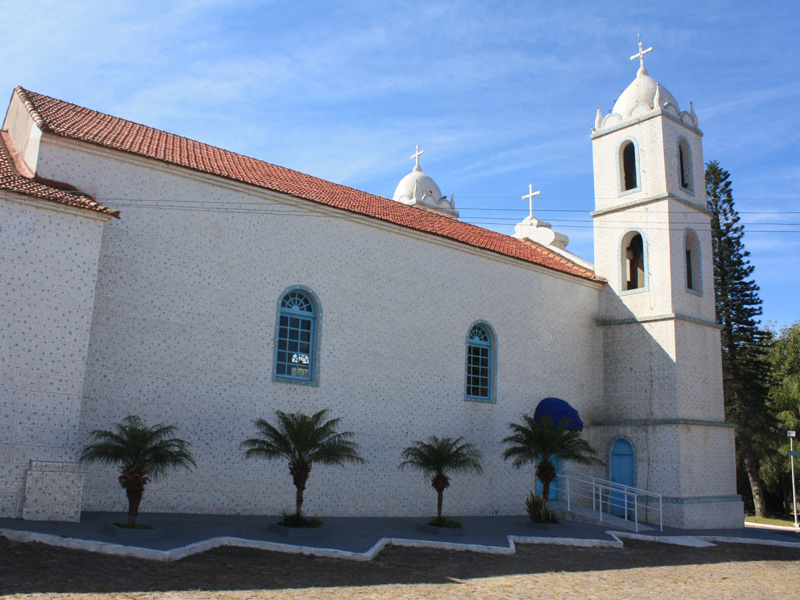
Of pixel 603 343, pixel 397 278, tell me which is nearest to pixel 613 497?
pixel 603 343

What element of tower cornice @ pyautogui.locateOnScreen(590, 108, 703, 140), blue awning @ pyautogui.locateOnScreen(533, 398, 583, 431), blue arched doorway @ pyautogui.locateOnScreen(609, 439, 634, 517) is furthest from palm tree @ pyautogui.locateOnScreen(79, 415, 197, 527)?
tower cornice @ pyautogui.locateOnScreen(590, 108, 703, 140)

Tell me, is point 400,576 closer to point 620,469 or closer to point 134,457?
point 134,457

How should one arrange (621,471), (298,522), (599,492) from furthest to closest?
(621,471) → (599,492) → (298,522)

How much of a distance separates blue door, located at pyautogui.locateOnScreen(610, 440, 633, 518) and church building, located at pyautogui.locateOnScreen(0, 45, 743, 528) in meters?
0.07

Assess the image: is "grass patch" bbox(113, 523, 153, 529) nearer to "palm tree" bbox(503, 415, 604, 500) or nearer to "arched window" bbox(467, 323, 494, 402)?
"palm tree" bbox(503, 415, 604, 500)

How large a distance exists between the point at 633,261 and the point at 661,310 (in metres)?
2.76

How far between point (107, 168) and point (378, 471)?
353 inches

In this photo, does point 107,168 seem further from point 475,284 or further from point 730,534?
point 730,534

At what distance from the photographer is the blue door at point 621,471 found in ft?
66.4

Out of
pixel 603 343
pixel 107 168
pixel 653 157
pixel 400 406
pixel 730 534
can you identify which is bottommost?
pixel 730 534

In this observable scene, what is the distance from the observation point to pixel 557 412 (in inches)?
761

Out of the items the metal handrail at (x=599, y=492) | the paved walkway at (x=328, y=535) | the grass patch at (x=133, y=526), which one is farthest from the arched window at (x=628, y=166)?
the grass patch at (x=133, y=526)

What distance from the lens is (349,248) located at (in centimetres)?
1664

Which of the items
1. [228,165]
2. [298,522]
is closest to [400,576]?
[298,522]
